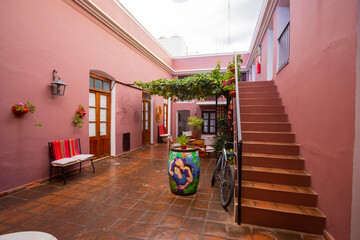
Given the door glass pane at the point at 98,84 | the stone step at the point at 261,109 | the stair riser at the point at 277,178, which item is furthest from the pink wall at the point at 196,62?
the stair riser at the point at 277,178

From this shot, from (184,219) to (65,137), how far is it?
3420 mm

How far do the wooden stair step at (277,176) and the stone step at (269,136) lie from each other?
2.06ft

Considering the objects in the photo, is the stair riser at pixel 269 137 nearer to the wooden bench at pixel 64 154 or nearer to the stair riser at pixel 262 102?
the stair riser at pixel 262 102

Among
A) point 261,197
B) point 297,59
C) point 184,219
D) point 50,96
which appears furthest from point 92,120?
point 297,59

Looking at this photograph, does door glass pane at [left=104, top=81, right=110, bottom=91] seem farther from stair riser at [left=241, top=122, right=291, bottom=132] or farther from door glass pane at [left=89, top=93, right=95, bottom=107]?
stair riser at [left=241, top=122, right=291, bottom=132]

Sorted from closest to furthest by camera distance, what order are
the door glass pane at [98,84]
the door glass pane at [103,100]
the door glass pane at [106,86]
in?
the door glass pane at [98,84], the door glass pane at [103,100], the door glass pane at [106,86]

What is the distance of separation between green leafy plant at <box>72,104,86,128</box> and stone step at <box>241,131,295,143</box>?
Answer: 12.9ft

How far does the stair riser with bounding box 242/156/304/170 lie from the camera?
2.57 meters

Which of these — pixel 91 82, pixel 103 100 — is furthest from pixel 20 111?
pixel 103 100

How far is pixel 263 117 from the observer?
3.50m

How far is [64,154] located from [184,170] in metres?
2.86

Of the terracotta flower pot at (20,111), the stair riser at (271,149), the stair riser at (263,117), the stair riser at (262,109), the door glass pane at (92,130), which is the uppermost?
the stair riser at (262,109)

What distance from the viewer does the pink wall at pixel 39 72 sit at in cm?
293

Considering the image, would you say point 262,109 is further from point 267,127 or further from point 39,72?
point 39,72
